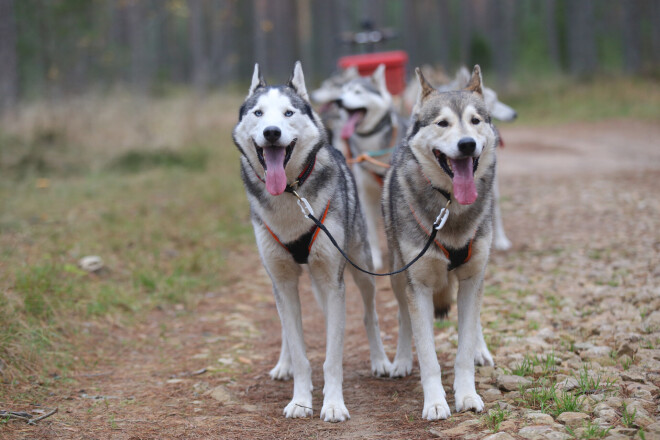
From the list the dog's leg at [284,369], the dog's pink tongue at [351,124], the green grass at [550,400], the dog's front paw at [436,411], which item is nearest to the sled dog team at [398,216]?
the dog's front paw at [436,411]

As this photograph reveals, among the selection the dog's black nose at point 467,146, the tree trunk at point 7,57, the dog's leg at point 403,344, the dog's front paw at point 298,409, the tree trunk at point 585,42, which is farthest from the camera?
the tree trunk at point 585,42

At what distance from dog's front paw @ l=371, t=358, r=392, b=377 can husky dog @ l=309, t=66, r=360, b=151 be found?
3.11 meters

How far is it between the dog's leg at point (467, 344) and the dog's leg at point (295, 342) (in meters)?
0.85

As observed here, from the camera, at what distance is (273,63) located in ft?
127

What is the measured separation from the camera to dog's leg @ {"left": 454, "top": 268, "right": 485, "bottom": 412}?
3.18 meters

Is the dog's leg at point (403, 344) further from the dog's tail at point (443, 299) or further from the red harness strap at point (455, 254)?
the red harness strap at point (455, 254)

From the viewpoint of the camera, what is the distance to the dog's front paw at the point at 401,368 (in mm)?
3908

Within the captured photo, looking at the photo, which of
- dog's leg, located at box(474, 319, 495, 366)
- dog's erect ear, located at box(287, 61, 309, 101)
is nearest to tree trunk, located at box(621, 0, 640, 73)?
dog's leg, located at box(474, 319, 495, 366)

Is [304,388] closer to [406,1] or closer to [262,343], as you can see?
[262,343]

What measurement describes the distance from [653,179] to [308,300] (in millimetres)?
6443

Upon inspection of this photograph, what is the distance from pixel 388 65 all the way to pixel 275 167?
6224 millimetres

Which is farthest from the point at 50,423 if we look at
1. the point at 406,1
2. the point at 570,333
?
the point at 406,1

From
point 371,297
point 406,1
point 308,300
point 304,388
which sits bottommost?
point 308,300

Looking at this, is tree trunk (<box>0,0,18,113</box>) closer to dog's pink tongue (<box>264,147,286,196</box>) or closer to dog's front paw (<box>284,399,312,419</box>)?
dog's pink tongue (<box>264,147,286,196</box>)
